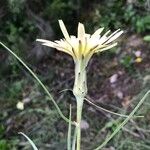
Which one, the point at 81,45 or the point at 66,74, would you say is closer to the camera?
the point at 81,45

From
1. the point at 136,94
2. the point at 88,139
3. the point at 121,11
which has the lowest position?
the point at 88,139

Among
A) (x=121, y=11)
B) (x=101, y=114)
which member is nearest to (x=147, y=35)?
(x=121, y=11)

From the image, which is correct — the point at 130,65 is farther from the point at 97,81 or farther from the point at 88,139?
the point at 88,139

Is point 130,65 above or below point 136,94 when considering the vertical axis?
above

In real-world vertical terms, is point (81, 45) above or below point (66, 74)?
below

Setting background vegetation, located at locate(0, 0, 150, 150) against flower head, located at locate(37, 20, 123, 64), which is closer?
flower head, located at locate(37, 20, 123, 64)

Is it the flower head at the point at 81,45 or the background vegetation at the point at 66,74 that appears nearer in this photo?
the flower head at the point at 81,45

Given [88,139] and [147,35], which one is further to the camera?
[147,35]

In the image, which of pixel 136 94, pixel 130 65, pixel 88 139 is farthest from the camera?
pixel 130 65
